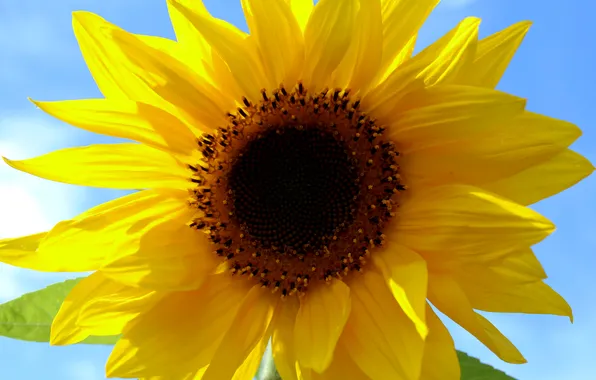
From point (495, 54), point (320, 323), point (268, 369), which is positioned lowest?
point (268, 369)

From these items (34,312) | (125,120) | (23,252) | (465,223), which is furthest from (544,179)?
(34,312)

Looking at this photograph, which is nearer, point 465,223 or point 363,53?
point 465,223

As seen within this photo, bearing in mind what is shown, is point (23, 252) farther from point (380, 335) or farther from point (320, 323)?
point (380, 335)

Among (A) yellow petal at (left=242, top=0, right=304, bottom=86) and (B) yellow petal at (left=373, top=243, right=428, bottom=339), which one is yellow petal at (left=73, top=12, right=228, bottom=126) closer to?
(A) yellow petal at (left=242, top=0, right=304, bottom=86)

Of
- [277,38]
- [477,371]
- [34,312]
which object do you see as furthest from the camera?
[34,312]

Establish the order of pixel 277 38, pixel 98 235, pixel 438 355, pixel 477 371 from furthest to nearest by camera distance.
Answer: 1. pixel 477 371
2. pixel 98 235
3. pixel 277 38
4. pixel 438 355

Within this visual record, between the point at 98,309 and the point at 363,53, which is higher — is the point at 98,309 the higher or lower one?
the lower one

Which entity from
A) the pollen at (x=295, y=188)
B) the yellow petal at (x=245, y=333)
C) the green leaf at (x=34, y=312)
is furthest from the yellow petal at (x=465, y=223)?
the green leaf at (x=34, y=312)

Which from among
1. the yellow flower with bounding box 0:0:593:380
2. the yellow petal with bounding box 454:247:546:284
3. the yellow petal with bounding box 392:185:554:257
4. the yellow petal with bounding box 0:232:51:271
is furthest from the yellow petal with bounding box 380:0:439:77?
the yellow petal with bounding box 0:232:51:271
